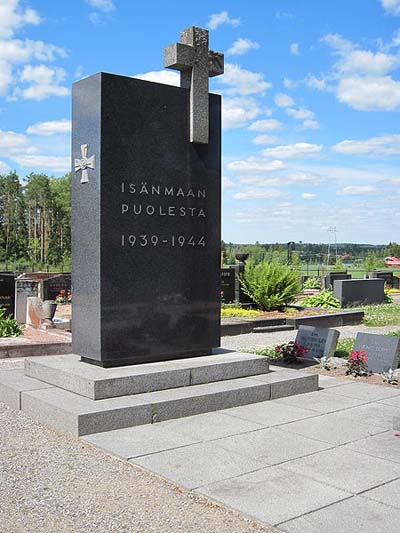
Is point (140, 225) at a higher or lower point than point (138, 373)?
higher

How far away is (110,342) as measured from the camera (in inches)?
286

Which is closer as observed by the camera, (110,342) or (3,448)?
(3,448)

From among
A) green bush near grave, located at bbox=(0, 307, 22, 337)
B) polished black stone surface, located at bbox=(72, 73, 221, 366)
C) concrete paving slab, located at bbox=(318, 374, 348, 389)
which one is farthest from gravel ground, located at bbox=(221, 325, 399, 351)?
polished black stone surface, located at bbox=(72, 73, 221, 366)

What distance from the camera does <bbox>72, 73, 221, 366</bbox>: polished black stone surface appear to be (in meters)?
7.23

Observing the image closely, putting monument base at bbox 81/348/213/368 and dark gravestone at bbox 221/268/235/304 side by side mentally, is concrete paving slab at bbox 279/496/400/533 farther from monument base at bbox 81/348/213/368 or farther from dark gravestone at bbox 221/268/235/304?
dark gravestone at bbox 221/268/235/304

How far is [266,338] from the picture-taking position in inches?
573

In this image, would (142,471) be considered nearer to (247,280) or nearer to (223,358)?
(223,358)

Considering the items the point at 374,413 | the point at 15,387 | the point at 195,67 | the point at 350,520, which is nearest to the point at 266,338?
the point at 374,413

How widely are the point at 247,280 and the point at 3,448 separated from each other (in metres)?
14.5

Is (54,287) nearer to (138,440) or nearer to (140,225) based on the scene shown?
(140,225)

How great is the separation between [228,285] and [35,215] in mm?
61789

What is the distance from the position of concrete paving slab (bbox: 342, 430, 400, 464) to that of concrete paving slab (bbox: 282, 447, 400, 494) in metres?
0.10

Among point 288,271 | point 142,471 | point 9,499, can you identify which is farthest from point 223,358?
point 288,271

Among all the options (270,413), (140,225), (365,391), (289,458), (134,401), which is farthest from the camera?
(365,391)
